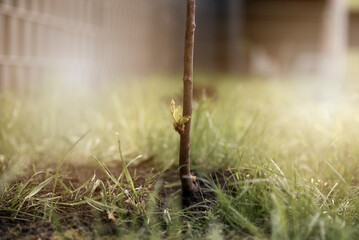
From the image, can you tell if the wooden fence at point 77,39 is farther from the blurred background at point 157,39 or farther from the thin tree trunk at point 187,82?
the thin tree trunk at point 187,82

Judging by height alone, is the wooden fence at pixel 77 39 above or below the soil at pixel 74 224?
above

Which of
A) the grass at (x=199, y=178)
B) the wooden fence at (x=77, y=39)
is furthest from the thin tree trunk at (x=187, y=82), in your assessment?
the wooden fence at (x=77, y=39)

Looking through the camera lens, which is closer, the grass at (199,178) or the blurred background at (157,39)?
the grass at (199,178)

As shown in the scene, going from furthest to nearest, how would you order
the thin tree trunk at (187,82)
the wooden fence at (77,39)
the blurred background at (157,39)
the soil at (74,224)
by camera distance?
A: the blurred background at (157,39) < the wooden fence at (77,39) < the thin tree trunk at (187,82) < the soil at (74,224)

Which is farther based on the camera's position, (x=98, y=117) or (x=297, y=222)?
(x=98, y=117)

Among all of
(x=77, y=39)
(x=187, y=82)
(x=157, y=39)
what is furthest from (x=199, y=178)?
(x=157, y=39)

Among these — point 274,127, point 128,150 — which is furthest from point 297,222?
point 274,127

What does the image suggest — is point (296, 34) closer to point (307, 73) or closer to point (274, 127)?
point (307, 73)

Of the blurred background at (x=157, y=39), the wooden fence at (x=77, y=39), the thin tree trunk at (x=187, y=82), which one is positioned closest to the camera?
the thin tree trunk at (x=187, y=82)
